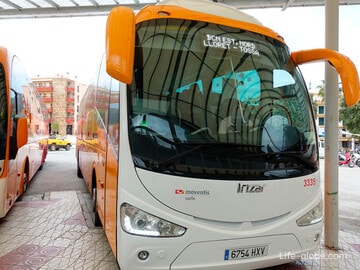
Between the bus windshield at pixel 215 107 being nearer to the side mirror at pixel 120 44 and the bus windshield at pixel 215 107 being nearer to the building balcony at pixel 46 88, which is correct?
the side mirror at pixel 120 44

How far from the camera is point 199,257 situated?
2.44m

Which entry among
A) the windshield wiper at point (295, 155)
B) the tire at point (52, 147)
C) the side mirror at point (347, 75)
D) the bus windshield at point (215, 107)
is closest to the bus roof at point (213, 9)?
the bus windshield at point (215, 107)

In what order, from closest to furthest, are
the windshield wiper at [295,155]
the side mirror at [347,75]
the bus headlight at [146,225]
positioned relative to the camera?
the bus headlight at [146,225]
the windshield wiper at [295,155]
the side mirror at [347,75]

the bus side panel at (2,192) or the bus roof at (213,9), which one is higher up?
the bus roof at (213,9)

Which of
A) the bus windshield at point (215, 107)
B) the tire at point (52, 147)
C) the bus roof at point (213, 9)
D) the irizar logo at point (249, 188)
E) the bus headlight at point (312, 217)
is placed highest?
the bus roof at point (213, 9)

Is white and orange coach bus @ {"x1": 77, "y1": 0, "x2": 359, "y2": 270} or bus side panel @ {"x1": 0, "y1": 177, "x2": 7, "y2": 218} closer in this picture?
white and orange coach bus @ {"x1": 77, "y1": 0, "x2": 359, "y2": 270}

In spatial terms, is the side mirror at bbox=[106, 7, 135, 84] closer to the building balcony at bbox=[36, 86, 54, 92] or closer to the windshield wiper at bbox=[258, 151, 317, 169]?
the windshield wiper at bbox=[258, 151, 317, 169]

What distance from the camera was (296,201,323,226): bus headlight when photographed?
2.83 meters

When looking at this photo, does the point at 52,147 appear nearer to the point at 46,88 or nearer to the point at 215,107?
the point at 215,107

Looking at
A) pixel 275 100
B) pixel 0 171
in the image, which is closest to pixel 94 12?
pixel 0 171

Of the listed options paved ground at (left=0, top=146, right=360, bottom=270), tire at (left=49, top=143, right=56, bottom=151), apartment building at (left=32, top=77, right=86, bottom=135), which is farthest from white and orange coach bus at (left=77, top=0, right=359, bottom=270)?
apartment building at (left=32, top=77, right=86, bottom=135)

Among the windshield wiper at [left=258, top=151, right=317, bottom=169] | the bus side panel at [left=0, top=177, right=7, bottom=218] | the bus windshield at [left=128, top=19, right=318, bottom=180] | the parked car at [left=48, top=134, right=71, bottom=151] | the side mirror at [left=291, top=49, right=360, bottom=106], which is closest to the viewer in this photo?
the bus windshield at [left=128, top=19, right=318, bottom=180]

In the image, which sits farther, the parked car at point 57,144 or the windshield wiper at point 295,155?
the parked car at point 57,144

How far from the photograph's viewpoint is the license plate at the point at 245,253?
251cm
